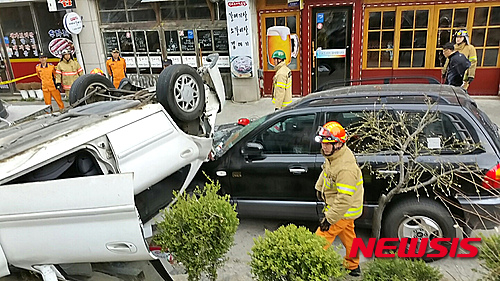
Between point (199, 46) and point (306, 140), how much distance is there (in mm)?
6670

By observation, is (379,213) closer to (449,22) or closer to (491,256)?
(491,256)

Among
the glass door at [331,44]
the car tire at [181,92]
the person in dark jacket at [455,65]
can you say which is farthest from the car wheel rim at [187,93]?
the glass door at [331,44]

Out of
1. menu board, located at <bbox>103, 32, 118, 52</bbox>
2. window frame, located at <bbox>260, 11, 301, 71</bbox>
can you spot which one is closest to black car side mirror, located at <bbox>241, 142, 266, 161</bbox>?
window frame, located at <bbox>260, 11, 301, 71</bbox>

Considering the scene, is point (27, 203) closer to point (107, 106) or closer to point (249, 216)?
point (107, 106)

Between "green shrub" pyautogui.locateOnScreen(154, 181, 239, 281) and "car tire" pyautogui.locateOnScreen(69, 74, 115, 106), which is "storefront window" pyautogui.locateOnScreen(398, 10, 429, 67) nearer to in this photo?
"car tire" pyautogui.locateOnScreen(69, 74, 115, 106)

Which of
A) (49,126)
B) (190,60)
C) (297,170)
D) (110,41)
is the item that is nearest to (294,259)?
(297,170)

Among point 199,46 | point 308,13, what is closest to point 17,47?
point 199,46

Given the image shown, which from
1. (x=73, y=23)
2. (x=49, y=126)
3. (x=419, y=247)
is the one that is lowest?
(x=419, y=247)

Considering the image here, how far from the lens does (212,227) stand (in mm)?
3146

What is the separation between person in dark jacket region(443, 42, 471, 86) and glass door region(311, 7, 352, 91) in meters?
2.56

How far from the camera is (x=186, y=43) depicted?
34.3ft

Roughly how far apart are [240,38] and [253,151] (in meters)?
5.69

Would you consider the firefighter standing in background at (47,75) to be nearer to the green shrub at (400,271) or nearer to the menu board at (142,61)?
the menu board at (142,61)

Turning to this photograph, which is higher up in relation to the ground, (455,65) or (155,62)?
(155,62)
